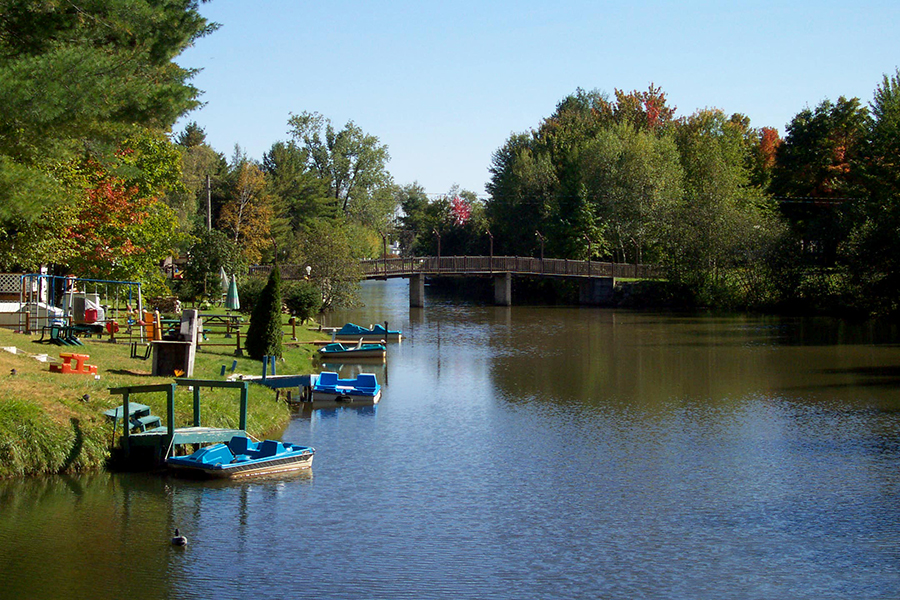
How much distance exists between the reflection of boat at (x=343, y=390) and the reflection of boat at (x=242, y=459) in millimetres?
7397

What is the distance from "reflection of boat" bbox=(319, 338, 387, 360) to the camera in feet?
110

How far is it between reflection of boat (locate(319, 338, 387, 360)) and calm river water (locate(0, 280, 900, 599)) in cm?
717

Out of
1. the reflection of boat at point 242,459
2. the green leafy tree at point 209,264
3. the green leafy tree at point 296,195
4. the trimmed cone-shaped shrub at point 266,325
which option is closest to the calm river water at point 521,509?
the reflection of boat at point 242,459

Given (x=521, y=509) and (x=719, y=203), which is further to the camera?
(x=719, y=203)

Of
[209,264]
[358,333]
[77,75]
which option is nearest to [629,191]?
[358,333]

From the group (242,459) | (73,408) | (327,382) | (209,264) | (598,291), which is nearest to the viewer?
(242,459)

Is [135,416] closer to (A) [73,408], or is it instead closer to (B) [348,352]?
(A) [73,408]

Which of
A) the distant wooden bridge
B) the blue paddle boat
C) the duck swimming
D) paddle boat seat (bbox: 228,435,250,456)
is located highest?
the distant wooden bridge

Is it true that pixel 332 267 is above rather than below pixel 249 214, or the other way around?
below

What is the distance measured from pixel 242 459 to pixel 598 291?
2012 inches

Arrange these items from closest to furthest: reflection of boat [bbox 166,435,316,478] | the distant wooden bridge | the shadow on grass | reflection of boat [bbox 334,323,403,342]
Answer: the shadow on grass
reflection of boat [bbox 166,435,316,478]
reflection of boat [bbox 334,323,403,342]
the distant wooden bridge

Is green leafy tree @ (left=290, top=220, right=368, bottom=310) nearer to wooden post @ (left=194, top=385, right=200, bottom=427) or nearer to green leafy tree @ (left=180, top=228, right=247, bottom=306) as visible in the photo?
green leafy tree @ (left=180, top=228, right=247, bottom=306)

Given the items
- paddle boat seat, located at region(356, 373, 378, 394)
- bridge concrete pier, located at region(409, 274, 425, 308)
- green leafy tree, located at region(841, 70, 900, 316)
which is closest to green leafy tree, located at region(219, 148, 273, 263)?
bridge concrete pier, located at region(409, 274, 425, 308)

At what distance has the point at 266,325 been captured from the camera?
86.6 feet
